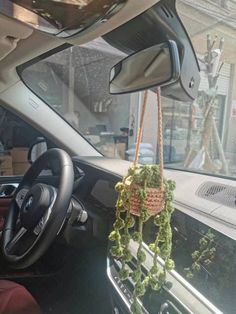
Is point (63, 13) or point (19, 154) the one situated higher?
point (63, 13)

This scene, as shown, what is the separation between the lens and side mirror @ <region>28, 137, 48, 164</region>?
2340mm

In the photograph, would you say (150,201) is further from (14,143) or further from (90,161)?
(14,143)

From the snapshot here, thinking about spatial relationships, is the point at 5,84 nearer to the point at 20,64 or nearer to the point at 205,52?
the point at 20,64

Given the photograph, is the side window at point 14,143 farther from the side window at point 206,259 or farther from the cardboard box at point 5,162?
the side window at point 206,259

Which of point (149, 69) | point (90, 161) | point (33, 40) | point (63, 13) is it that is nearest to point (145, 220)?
point (149, 69)

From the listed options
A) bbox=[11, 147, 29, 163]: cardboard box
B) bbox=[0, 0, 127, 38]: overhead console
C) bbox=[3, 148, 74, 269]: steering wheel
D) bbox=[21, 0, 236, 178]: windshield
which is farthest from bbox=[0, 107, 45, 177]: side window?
bbox=[0, 0, 127, 38]: overhead console

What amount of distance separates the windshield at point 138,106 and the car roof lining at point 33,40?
0.13 metres

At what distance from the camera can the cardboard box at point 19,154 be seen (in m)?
2.40

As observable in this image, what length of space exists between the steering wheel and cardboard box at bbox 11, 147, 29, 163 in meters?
0.63

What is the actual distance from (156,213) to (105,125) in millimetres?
1857

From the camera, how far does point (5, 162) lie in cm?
237

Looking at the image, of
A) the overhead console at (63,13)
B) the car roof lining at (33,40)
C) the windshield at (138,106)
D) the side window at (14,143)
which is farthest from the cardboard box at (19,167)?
the overhead console at (63,13)

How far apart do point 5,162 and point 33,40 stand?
3.45 ft

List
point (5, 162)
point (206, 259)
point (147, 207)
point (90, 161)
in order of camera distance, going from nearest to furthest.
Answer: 1. point (147, 207)
2. point (206, 259)
3. point (90, 161)
4. point (5, 162)
